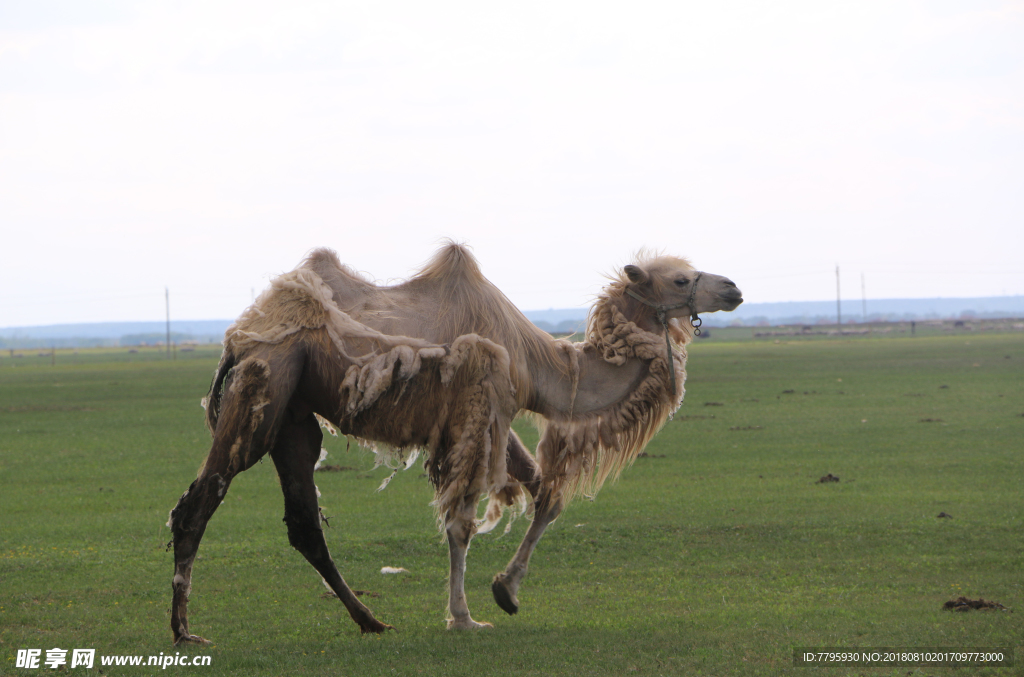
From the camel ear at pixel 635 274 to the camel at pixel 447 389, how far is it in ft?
0.04

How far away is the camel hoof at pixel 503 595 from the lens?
745 cm

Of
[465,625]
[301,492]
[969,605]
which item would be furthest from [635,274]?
[969,605]

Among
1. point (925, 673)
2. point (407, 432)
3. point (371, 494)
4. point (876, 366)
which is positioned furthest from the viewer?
point (876, 366)

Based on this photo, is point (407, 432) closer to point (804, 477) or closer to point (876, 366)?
point (804, 477)

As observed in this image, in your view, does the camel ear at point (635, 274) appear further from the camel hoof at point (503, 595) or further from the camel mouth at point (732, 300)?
the camel hoof at point (503, 595)

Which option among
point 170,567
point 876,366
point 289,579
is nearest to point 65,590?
point 170,567

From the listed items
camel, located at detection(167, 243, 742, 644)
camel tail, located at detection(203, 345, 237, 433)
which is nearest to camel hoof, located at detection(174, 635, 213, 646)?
camel, located at detection(167, 243, 742, 644)

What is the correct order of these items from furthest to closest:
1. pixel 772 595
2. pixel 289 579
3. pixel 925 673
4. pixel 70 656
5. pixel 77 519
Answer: pixel 77 519
pixel 289 579
pixel 772 595
pixel 70 656
pixel 925 673

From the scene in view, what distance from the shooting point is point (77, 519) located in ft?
40.9

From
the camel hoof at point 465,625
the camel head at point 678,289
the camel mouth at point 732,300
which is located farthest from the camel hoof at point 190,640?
the camel mouth at point 732,300

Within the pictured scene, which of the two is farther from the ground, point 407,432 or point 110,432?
point 407,432

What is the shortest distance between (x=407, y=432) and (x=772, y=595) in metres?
3.34

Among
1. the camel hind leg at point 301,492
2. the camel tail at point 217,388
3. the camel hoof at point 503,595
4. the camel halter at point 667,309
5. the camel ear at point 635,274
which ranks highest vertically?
the camel ear at point 635,274

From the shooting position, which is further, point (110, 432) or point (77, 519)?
point (110, 432)
